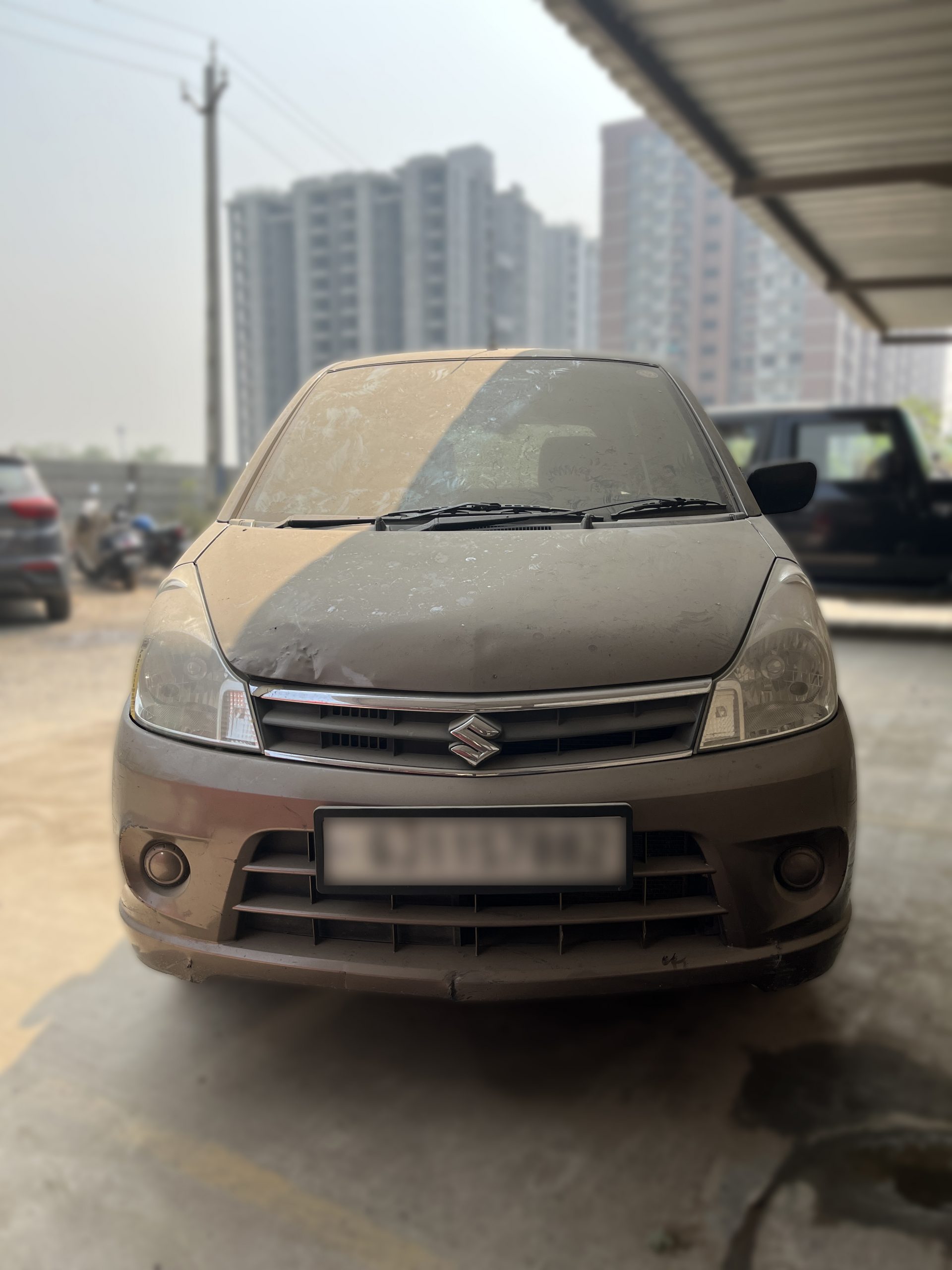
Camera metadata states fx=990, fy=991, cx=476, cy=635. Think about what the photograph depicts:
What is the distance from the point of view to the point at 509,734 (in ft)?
5.38

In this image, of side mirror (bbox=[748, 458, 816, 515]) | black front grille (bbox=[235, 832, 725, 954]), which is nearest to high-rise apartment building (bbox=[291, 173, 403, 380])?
side mirror (bbox=[748, 458, 816, 515])

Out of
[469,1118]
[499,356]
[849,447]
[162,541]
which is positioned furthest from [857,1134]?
[162,541]

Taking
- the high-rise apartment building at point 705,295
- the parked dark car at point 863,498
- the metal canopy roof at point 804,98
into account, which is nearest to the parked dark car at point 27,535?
the metal canopy roof at point 804,98

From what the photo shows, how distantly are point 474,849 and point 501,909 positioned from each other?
0.44ft

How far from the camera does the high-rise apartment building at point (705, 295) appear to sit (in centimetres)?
10144

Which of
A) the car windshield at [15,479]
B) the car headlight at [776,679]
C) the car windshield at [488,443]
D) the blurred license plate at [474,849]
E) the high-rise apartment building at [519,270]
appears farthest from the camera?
the high-rise apartment building at [519,270]

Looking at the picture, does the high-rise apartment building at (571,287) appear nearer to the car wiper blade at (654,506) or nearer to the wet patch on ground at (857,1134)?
the car wiper blade at (654,506)

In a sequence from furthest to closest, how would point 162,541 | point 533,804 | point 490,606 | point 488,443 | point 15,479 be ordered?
point 162,541 < point 15,479 < point 488,443 < point 490,606 < point 533,804

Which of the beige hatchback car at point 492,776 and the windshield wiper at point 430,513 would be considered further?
the windshield wiper at point 430,513

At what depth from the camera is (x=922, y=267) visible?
424 inches

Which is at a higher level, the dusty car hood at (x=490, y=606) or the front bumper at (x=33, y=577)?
the dusty car hood at (x=490, y=606)

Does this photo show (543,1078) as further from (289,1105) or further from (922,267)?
(922,267)

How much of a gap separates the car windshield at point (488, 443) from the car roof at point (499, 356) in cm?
2

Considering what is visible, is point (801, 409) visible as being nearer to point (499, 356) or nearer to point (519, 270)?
point (499, 356)
